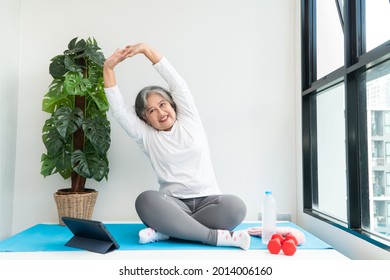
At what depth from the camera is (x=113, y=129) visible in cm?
260

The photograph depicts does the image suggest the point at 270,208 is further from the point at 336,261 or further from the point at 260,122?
the point at 260,122

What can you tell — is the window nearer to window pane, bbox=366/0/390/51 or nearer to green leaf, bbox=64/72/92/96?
window pane, bbox=366/0/390/51

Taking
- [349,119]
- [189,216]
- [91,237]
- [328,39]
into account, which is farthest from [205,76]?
[91,237]

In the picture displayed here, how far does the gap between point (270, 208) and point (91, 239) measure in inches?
35.9

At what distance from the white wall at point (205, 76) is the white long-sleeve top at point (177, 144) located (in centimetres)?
53

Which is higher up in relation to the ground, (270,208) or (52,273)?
(270,208)

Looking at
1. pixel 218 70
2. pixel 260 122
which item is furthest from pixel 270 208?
pixel 218 70

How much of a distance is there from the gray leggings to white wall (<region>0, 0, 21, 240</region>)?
1.18 m

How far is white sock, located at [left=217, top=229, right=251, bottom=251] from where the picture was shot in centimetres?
165

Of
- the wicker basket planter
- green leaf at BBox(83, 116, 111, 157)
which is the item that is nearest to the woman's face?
green leaf at BBox(83, 116, 111, 157)

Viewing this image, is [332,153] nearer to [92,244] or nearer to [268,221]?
[268,221]

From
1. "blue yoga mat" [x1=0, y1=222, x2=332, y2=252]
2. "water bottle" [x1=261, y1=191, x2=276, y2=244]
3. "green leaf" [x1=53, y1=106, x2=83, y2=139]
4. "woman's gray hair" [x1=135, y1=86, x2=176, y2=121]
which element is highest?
"woman's gray hair" [x1=135, y1=86, x2=176, y2=121]

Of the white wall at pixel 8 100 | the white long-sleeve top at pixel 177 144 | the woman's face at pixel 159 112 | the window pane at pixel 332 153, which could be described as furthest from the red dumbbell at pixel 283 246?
the white wall at pixel 8 100

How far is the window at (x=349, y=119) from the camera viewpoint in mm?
1692
